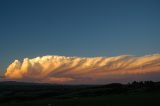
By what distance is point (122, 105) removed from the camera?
2375 inches

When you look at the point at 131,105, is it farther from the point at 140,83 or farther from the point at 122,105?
the point at 140,83

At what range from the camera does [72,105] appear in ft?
228

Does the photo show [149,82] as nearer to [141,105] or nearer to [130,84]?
[130,84]

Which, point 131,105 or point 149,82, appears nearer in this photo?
point 131,105

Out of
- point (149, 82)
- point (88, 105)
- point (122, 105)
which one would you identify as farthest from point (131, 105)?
point (149, 82)

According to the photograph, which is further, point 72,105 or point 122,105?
point 72,105

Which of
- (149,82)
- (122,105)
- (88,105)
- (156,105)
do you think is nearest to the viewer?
(156,105)

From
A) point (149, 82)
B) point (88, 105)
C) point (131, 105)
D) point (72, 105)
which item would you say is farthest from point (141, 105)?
point (149, 82)

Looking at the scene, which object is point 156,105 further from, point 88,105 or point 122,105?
point 88,105

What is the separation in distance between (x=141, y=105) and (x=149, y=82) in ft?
397

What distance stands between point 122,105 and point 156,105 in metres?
7.02

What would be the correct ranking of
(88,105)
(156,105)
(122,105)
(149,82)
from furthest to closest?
(149,82) → (88,105) → (122,105) → (156,105)

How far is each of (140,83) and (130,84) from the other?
5756 mm

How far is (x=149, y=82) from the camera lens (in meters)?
176
